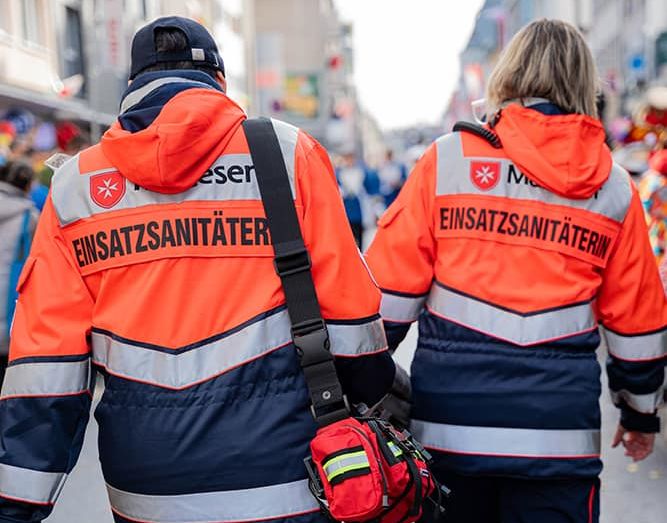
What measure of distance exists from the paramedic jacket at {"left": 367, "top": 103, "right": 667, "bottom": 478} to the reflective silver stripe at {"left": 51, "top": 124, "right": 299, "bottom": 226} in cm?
77

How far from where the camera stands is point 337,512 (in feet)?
6.52

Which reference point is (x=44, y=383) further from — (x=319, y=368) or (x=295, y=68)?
(x=295, y=68)

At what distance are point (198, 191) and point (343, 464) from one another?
2.19 feet

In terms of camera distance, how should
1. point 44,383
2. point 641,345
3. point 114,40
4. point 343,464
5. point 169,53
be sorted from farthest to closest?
point 114,40 → point 641,345 → point 169,53 → point 44,383 → point 343,464

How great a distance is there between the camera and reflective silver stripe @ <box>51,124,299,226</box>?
2.12 m

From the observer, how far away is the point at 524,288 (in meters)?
2.66

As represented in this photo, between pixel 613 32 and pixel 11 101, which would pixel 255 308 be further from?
pixel 613 32

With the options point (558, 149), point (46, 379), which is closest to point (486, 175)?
point (558, 149)

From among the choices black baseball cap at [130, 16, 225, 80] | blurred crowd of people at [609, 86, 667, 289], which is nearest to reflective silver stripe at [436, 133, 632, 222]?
black baseball cap at [130, 16, 225, 80]

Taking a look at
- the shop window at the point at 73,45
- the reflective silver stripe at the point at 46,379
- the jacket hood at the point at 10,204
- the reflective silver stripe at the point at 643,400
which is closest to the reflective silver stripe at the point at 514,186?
the reflective silver stripe at the point at 643,400

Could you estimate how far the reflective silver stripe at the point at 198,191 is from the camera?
212cm

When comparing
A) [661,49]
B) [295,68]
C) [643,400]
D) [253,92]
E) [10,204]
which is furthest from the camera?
[295,68]

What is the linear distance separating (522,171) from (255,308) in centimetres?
102

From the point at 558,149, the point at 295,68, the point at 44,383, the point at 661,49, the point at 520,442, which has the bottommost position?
the point at 295,68
